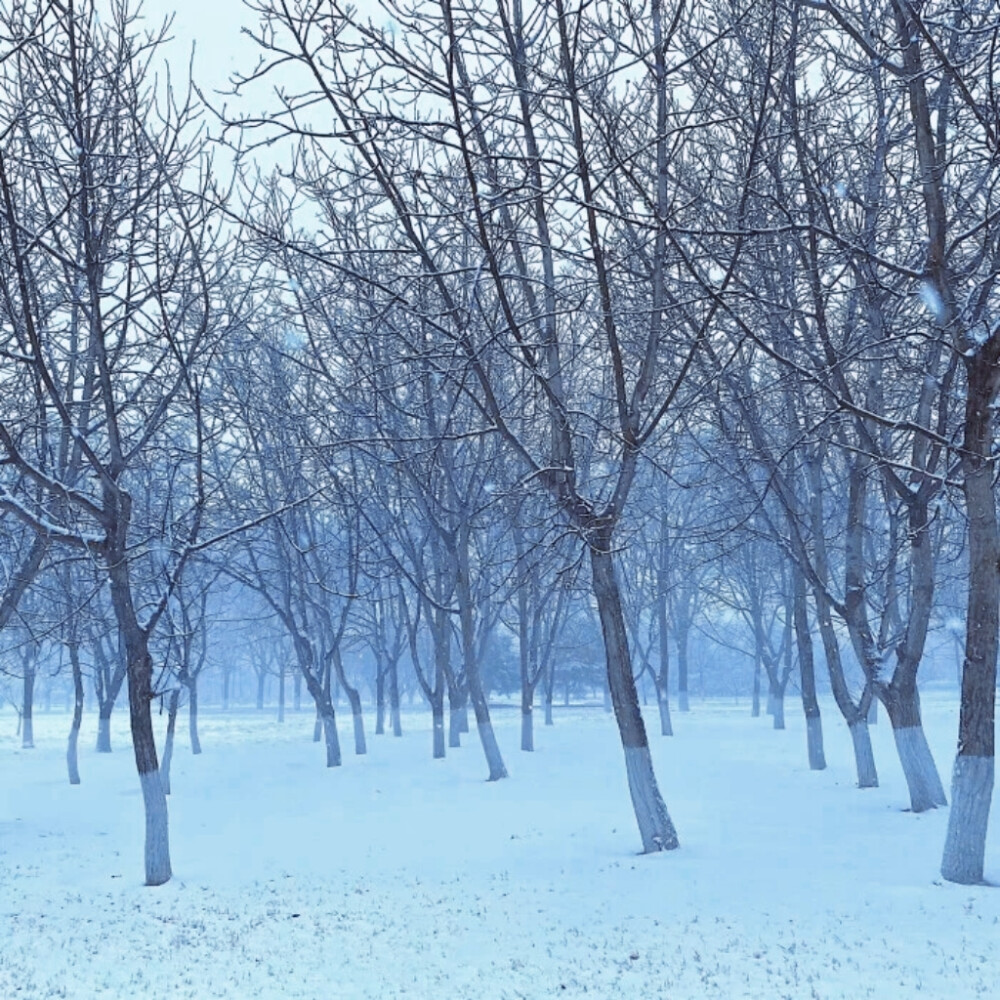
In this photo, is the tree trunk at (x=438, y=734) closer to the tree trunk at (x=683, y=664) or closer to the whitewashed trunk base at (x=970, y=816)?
the whitewashed trunk base at (x=970, y=816)

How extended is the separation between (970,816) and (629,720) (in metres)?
3.57

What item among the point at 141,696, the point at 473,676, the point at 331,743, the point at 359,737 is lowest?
the point at 359,737

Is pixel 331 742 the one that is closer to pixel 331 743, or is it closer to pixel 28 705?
pixel 331 743

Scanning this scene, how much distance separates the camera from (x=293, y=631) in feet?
84.2

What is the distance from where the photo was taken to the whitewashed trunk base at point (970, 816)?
899 cm

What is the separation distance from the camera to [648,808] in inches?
449

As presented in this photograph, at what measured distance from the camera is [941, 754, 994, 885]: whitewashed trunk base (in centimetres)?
899

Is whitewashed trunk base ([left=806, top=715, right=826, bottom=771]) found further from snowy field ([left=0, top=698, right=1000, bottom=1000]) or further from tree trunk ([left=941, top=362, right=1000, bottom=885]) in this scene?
tree trunk ([left=941, top=362, right=1000, bottom=885])

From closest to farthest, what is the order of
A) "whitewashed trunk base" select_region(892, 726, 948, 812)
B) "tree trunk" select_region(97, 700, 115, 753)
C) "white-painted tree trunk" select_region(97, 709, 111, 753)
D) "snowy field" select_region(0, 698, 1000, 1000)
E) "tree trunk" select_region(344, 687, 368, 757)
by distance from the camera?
"snowy field" select_region(0, 698, 1000, 1000) < "whitewashed trunk base" select_region(892, 726, 948, 812) < "tree trunk" select_region(344, 687, 368, 757) < "tree trunk" select_region(97, 700, 115, 753) < "white-painted tree trunk" select_region(97, 709, 111, 753)

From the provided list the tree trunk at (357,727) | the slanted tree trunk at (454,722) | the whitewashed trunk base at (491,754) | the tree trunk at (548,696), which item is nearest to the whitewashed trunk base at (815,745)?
the whitewashed trunk base at (491,754)

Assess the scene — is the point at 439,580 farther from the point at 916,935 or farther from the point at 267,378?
the point at 916,935

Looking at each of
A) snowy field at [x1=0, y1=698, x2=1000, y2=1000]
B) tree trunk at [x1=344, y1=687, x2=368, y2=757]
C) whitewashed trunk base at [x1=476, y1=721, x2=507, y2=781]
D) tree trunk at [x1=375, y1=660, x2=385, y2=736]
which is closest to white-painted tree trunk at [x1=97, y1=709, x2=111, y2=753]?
tree trunk at [x1=375, y1=660, x2=385, y2=736]

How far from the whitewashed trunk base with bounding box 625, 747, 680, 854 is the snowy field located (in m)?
0.29

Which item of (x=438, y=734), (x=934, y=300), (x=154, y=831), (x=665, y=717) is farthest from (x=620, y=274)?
(x=665, y=717)
